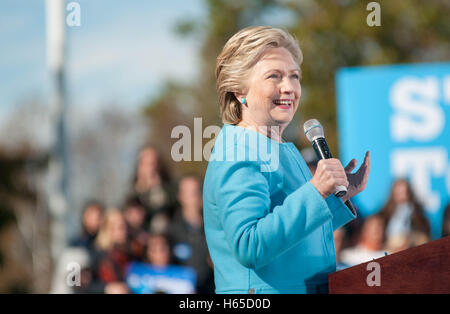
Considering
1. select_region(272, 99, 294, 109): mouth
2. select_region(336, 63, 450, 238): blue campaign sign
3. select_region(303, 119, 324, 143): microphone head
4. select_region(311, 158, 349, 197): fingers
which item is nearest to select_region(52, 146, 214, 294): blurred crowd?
select_region(336, 63, 450, 238): blue campaign sign

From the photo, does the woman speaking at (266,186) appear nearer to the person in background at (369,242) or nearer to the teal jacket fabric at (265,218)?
the teal jacket fabric at (265,218)

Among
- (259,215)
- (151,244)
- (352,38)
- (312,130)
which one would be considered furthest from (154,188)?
(352,38)

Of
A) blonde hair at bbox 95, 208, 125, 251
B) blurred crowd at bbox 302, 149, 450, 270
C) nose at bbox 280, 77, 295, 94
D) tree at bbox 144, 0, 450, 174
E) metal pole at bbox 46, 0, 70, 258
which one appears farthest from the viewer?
tree at bbox 144, 0, 450, 174

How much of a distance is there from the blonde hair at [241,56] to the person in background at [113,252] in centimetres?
376

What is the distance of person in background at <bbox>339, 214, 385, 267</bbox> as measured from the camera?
16.8 ft

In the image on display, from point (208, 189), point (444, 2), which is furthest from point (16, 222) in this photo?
point (208, 189)

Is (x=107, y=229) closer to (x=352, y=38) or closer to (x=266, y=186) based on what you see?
(x=266, y=186)

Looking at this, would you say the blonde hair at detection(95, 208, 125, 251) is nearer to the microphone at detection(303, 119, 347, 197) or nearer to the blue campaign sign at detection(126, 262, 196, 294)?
the blue campaign sign at detection(126, 262, 196, 294)

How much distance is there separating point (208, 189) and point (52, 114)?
8.45 m

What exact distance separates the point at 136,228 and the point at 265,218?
438cm

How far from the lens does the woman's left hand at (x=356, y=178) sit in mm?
2188

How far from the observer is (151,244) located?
6008mm

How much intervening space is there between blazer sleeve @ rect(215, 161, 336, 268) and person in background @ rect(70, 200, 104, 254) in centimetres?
488
